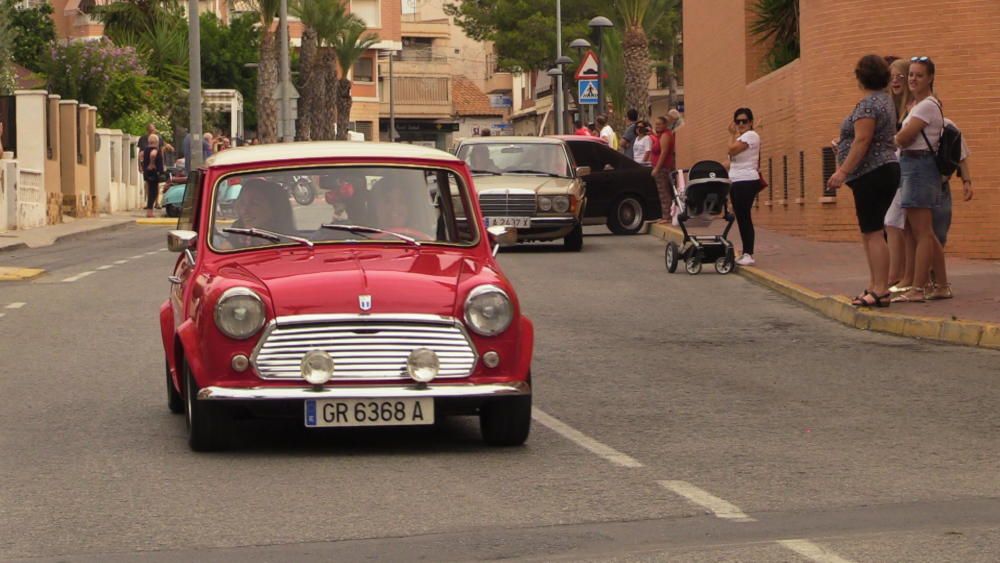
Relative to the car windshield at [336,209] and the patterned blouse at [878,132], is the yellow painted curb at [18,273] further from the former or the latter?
the car windshield at [336,209]

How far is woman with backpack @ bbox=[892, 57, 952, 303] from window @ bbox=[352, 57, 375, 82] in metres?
97.0

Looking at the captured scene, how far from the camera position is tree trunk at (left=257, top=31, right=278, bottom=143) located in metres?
60.9

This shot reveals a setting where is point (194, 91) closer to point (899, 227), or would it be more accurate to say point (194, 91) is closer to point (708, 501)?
point (899, 227)

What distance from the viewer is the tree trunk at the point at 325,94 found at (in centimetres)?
8356

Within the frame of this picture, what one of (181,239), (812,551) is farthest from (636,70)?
(812,551)

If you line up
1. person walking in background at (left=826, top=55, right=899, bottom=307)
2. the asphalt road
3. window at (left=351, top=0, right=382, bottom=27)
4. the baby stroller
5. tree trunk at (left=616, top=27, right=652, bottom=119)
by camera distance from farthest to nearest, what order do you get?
window at (left=351, top=0, right=382, bottom=27)
tree trunk at (left=616, top=27, right=652, bottom=119)
the baby stroller
person walking in background at (left=826, top=55, right=899, bottom=307)
the asphalt road

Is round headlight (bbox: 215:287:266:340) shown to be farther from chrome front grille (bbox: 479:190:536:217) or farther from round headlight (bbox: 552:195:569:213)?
round headlight (bbox: 552:195:569:213)

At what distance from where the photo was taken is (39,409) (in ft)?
36.9

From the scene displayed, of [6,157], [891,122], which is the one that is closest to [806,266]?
[891,122]

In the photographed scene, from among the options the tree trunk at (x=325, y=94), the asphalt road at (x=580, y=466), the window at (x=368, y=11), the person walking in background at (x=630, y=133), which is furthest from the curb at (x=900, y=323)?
the window at (x=368, y=11)

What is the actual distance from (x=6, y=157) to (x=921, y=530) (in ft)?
98.6

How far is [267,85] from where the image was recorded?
6091cm

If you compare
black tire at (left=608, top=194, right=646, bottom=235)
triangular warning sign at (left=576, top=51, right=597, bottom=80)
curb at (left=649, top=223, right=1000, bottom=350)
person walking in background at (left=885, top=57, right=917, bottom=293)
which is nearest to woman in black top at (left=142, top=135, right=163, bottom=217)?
triangular warning sign at (left=576, top=51, right=597, bottom=80)

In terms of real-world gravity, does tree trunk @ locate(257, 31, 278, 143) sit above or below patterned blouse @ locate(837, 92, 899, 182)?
above
